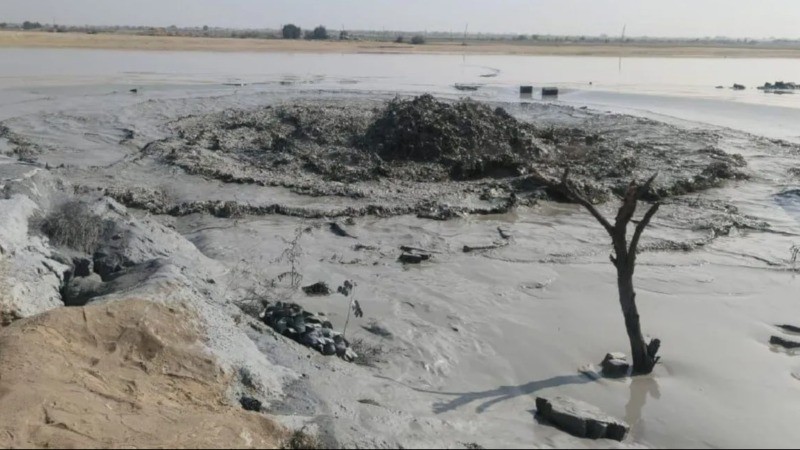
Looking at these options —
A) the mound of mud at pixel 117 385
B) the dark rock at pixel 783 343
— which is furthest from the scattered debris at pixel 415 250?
the mound of mud at pixel 117 385

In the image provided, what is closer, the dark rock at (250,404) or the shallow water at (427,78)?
the dark rock at (250,404)

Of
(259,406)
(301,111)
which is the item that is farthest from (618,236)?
(301,111)

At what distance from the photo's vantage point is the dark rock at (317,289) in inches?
309

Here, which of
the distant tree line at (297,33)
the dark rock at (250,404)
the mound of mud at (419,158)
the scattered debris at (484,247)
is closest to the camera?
the dark rock at (250,404)

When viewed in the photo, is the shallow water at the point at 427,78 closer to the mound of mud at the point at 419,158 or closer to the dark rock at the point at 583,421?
the mound of mud at the point at 419,158

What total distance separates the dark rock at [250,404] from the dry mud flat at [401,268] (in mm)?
55

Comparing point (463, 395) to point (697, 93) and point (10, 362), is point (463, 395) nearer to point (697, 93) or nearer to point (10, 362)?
point (10, 362)

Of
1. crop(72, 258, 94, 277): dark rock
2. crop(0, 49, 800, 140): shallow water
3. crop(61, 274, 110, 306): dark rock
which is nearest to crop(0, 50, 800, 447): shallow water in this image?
crop(72, 258, 94, 277): dark rock

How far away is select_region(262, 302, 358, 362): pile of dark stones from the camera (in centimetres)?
625

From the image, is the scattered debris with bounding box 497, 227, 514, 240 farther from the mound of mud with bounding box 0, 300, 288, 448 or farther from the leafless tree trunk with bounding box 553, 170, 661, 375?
the mound of mud with bounding box 0, 300, 288, 448

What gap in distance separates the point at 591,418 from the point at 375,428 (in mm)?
1585

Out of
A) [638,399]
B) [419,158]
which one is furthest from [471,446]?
[419,158]

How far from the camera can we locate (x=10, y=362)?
4516 mm

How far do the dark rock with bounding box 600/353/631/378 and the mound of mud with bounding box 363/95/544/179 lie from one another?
7.79 m
